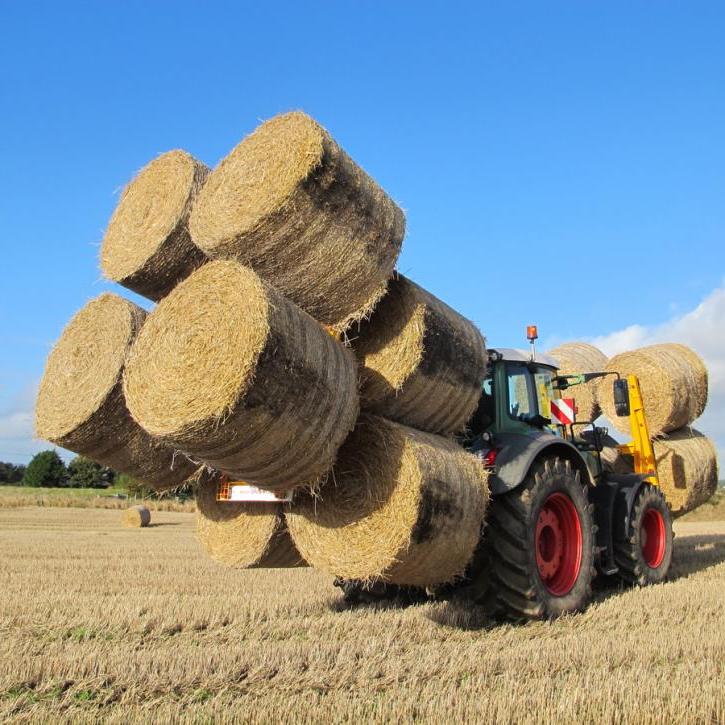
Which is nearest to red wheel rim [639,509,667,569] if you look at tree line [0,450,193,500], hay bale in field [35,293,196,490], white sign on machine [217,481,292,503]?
white sign on machine [217,481,292,503]

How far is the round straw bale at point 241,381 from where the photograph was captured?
376 cm

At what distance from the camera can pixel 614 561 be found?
719 cm

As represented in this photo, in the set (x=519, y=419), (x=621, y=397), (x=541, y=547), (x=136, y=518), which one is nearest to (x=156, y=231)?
(x=519, y=419)

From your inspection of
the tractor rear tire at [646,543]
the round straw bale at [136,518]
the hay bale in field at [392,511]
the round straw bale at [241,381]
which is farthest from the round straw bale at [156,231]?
the round straw bale at [136,518]

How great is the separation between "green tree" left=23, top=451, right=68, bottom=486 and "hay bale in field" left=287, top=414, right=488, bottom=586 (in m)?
54.3

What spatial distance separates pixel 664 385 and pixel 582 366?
100 centimetres

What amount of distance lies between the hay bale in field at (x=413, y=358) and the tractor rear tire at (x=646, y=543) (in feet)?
9.45

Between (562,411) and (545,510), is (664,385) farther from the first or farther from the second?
(545,510)

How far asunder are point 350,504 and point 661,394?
217 inches

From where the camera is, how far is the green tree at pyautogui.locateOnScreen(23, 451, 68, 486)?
54188 mm

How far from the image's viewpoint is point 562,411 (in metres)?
7.32

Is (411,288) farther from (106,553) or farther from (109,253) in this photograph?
(106,553)

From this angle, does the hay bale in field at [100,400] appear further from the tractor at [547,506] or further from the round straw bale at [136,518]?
the round straw bale at [136,518]

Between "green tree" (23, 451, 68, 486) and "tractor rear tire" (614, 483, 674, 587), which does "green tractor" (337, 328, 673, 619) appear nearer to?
"tractor rear tire" (614, 483, 674, 587)
